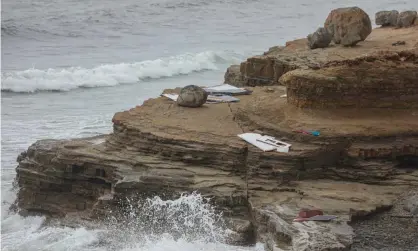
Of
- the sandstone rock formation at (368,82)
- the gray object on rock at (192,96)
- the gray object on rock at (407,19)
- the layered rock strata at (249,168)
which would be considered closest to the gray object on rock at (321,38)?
the gray object on rock at (407,19)

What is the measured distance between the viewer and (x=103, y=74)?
2117 centimetres

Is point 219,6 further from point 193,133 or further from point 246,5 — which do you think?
point 193,133

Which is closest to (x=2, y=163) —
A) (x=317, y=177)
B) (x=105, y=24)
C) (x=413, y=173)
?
(x=317, y=177)

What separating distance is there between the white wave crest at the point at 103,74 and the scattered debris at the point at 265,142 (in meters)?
10.7

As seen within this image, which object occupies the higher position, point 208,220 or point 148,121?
point 148,121

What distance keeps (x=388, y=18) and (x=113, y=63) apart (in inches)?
393

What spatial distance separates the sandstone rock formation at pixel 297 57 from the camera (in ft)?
41.1

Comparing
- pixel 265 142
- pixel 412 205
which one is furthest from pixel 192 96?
pixel 412 205

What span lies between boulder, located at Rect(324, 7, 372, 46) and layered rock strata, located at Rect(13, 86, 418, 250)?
10.7 ft

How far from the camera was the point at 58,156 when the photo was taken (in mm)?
10398

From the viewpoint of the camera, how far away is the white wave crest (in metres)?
19.7

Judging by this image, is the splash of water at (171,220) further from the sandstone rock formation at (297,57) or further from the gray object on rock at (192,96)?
the sandstone rock formation at (297,57)

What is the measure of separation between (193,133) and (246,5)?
91.3 ft

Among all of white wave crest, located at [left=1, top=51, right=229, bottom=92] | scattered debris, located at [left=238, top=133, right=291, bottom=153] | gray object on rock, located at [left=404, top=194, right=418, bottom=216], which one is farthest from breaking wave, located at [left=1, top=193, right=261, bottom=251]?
white wave crest, located at [left=1, top=51, right=229, bottom=92]
